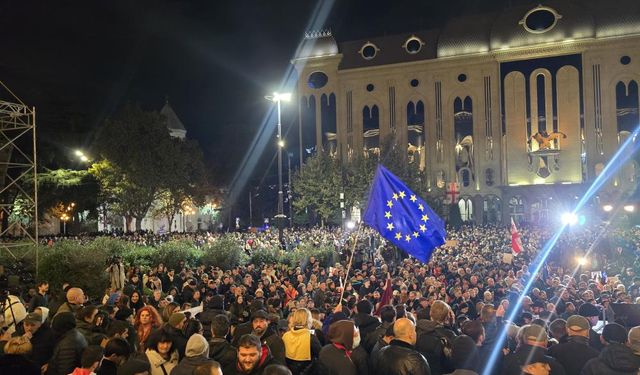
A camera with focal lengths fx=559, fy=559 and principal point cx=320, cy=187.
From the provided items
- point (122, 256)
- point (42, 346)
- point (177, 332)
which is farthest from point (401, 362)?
point (122, 256)

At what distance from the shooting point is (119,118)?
41.8 m

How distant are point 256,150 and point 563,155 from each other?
3360 centimetres

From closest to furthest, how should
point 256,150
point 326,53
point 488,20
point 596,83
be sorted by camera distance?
point 596,83, point 488,20, point 326,53, point 256,150

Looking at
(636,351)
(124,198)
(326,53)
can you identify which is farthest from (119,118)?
(636,351)

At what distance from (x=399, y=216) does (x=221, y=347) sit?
473 cm

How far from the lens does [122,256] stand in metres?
20.4

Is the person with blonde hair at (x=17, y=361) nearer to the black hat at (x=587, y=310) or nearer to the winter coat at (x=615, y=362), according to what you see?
the winter coat at (x=615, y=362)

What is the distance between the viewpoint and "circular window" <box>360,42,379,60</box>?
5752cm

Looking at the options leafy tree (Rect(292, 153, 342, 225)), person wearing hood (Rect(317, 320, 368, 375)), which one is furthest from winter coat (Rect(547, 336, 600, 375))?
leafy tree (Rect(292, 153, 342, 225))

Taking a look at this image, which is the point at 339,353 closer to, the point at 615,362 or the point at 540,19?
the point at 615,362

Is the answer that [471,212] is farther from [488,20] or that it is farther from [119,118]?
[119,118]

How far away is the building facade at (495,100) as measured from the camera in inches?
1927

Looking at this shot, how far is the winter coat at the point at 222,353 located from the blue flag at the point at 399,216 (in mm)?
4291

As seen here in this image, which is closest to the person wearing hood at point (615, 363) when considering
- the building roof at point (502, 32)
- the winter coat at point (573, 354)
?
the winter coat at point (573, 354)
